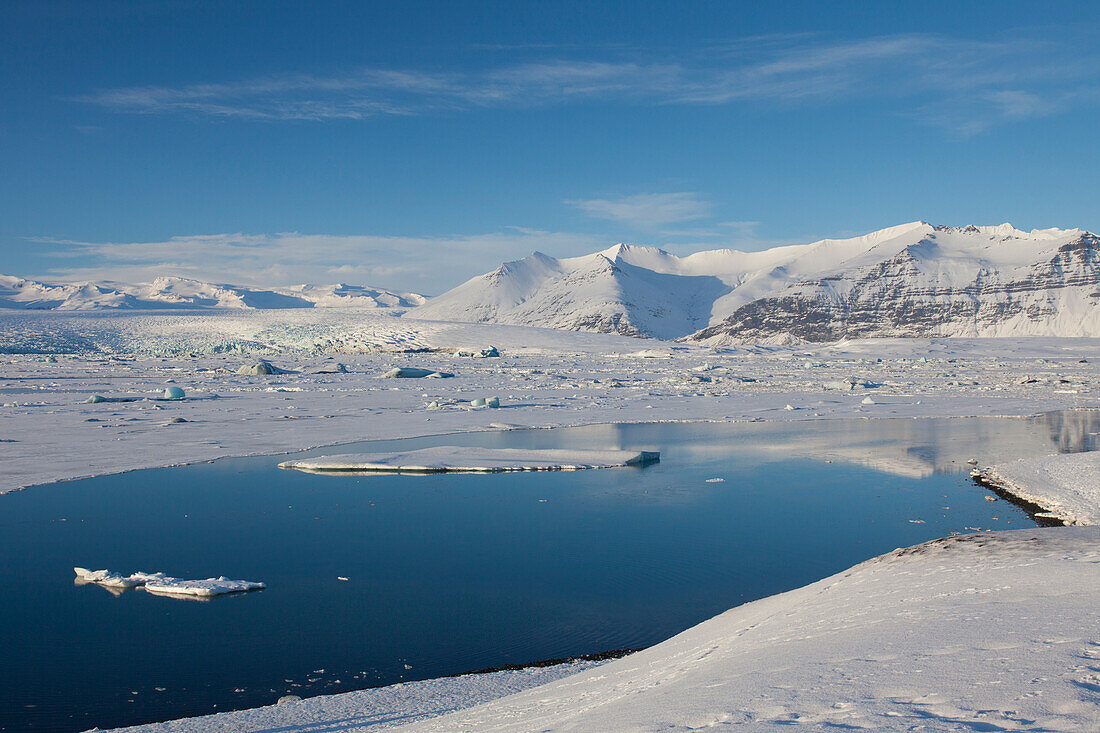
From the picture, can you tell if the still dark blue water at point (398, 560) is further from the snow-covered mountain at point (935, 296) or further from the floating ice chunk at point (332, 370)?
the snow-covered mountain at point (935, 296)

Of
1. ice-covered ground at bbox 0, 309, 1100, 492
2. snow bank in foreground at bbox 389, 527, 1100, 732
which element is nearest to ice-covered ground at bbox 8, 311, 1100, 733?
snow bank in foreground at bbox 389, 527, 1100, 732

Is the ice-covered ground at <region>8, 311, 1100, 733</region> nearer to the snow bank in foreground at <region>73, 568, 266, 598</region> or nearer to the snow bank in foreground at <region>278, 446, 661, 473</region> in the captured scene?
the snow bank in foreground at <region>278, 446, 661, 473</region>

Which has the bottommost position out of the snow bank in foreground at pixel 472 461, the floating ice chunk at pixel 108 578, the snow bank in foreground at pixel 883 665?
the floating ice chunk at pixel 108 578

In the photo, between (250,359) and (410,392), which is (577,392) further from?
(250,359)

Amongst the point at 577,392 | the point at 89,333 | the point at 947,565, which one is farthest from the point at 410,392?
the point at 89,333

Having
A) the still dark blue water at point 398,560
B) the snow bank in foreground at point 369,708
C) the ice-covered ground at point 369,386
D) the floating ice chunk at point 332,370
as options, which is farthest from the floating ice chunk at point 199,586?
the floating ice chunk at point 332,370

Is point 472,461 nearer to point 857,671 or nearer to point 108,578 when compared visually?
point 108,578
